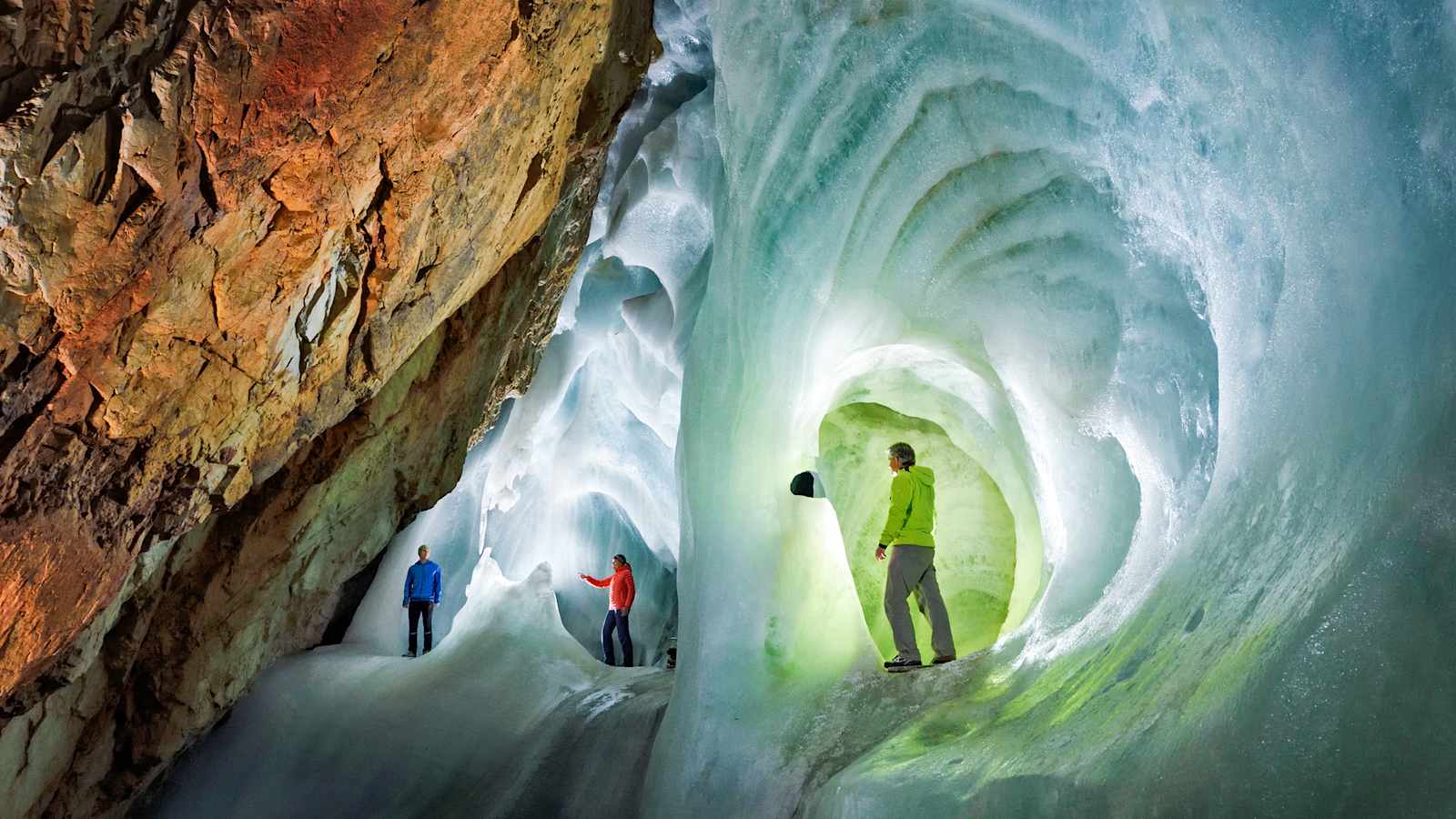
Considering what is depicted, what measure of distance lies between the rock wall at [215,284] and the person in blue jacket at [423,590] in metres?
1.78

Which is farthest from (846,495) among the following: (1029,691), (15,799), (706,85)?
(15,799)

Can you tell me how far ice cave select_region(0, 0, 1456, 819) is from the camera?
2.40 meters

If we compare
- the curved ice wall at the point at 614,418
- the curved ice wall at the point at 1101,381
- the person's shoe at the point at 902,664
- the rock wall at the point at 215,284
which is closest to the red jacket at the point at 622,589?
the curved ice wall at the point at 614,418

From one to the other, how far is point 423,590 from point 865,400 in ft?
A: 12.6

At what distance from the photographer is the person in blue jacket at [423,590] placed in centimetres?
841

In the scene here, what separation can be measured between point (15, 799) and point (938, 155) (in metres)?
5.41

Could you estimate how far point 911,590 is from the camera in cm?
605

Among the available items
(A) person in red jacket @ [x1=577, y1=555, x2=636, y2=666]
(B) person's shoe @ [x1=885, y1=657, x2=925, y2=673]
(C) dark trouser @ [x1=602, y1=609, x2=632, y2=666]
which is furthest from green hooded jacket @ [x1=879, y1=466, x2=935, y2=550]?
(C) dark trouser @ [x1=602, y1=609, x2=632, y2=666]

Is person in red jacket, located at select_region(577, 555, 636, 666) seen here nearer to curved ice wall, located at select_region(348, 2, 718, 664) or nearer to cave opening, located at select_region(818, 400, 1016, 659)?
curved ice wall, located at select_region(348, 2, 718, 664)

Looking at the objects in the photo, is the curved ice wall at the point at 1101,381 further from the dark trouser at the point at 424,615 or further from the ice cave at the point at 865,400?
the dark trouser at the point at 424,615

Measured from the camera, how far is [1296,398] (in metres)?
2.78

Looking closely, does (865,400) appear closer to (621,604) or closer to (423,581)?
(621,604)

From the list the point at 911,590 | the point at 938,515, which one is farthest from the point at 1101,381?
the point at 938,515

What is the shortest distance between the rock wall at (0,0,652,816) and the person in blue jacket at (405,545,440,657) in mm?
1783
